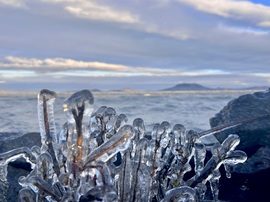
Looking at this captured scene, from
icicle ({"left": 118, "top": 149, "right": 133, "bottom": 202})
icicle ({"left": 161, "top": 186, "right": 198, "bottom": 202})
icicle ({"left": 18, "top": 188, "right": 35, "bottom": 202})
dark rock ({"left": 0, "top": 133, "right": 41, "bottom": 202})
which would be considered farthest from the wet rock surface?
icicle ({"left": 18, "top": 188, "right": 35, "bottom": 202})

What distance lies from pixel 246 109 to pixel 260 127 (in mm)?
457

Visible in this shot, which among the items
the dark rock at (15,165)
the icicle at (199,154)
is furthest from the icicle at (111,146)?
the dark rock at (15,165)

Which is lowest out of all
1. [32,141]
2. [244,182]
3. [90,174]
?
[244,182]

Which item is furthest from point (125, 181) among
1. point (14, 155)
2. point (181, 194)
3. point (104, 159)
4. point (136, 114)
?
point (136, 114)

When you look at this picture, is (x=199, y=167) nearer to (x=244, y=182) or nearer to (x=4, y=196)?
(x=4, y=196)

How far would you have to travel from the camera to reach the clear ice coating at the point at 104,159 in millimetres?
2182

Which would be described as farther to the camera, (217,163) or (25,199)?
(217,163)

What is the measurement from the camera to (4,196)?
176 inches

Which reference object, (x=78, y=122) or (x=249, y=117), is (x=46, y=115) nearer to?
(x=78, y=122)

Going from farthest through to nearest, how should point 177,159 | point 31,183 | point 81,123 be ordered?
point 177,159
point 31,183
point 81,123

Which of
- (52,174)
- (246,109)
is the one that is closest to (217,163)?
(52,174)

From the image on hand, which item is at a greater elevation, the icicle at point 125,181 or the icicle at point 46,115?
the icicle at point 46,115

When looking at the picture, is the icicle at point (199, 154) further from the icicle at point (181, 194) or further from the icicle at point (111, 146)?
the icicle at point (111, 146)

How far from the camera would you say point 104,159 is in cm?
222
